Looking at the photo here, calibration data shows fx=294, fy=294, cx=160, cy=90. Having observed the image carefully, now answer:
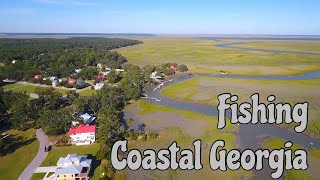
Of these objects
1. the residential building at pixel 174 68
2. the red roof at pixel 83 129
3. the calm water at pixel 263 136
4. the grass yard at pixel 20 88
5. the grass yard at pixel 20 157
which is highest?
the residential building at pixel 174 68

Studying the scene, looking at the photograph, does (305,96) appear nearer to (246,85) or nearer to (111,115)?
(246,85)

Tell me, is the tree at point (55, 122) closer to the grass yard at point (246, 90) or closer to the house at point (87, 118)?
the house at point (87, 118)

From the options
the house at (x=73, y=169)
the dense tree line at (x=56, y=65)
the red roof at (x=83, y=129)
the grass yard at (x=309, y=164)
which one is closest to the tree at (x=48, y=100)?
the red roof at (x=83, y=129)

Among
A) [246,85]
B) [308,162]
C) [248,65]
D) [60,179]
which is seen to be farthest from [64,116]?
[248,65]

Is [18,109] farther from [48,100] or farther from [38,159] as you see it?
[38,159]

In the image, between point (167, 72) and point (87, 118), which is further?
point (167, 72)

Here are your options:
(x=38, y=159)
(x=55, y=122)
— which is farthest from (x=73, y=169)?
(x=55, y=122)
